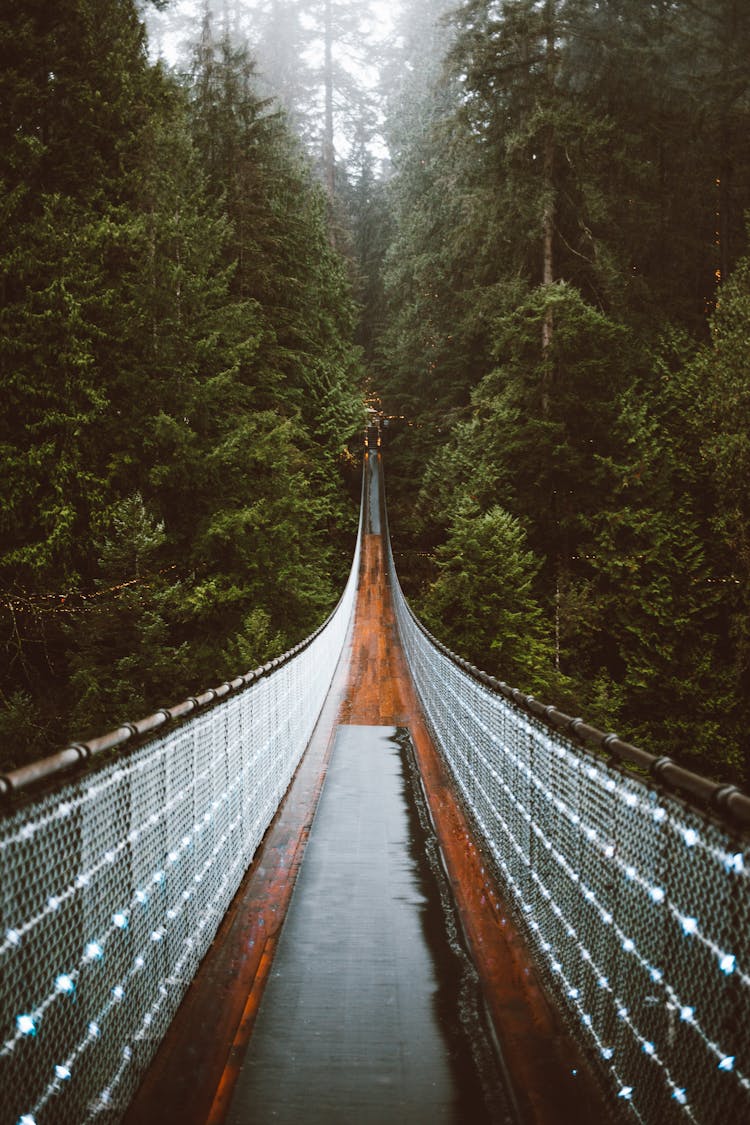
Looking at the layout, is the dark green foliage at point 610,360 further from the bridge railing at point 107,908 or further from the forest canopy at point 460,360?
the bridge railing at point 107,908

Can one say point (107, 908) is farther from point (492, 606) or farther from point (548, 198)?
point (548, 198)

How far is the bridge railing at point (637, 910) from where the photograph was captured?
66.4 inches

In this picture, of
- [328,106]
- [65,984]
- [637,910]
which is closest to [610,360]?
[637,910]

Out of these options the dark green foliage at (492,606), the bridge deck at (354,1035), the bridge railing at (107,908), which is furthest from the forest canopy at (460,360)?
the bridge railing at (107,908)

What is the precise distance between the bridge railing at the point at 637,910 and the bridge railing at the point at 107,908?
1341 millimetres

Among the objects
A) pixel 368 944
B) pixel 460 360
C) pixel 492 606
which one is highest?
pixel 460 360

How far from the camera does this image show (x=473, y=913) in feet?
12.4

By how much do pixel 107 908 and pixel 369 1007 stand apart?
1.16 m

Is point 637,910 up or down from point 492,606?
down

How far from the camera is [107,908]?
2.18 m

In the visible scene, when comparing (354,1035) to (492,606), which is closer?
(354,1035)

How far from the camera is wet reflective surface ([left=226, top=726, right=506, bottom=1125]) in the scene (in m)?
2.30

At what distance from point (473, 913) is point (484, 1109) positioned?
4.97ft

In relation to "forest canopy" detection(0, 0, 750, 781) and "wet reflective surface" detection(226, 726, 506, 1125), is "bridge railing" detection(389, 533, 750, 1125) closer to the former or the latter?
"wet reflective surface" detection(226, 726, 506, 1125)
